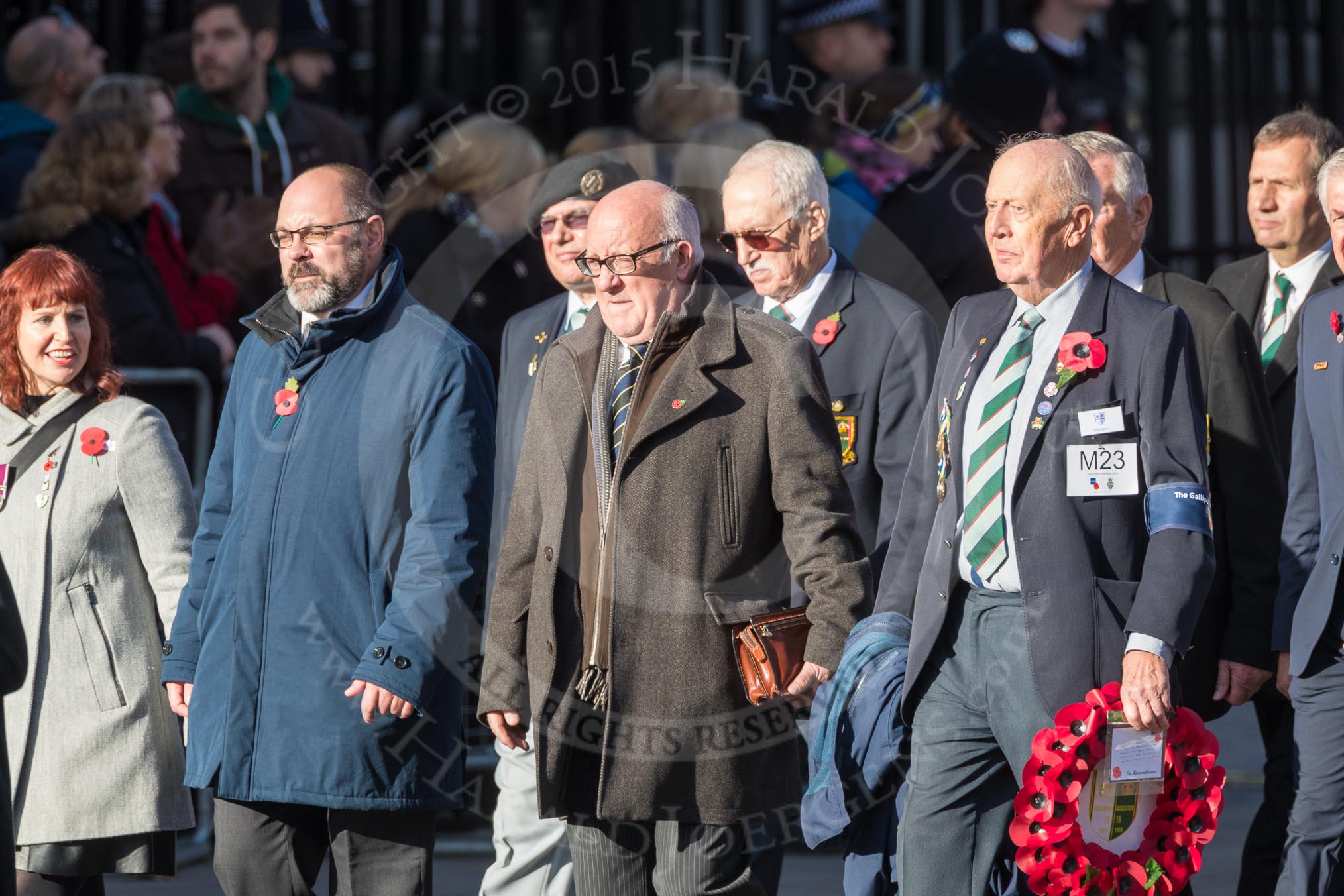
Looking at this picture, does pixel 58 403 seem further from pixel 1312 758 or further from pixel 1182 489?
pixel 1312 758

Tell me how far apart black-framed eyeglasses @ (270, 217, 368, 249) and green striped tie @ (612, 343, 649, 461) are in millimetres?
788

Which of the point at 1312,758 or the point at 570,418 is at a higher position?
the point at 570,418

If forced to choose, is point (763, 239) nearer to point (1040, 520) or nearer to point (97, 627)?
point (1040, 520)

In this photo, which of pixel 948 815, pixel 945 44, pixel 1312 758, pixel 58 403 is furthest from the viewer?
pixel 945 44

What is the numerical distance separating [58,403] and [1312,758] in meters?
3.09

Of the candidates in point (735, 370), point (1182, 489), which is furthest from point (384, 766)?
point (1182, 489)

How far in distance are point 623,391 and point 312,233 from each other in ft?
2.90

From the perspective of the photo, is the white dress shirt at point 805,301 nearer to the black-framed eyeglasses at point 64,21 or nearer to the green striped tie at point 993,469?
the green striped tie at point 993,469

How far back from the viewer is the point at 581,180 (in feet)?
18.0

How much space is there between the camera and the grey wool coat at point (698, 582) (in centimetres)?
409

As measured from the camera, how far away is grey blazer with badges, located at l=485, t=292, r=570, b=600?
213 inches

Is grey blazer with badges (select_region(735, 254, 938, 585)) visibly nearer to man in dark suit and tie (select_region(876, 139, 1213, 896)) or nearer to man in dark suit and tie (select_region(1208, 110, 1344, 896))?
man in dark suit and tie (select_region(876, 139, 1213, 896))

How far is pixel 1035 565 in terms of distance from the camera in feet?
13.0

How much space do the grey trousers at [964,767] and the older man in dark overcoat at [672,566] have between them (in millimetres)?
240
